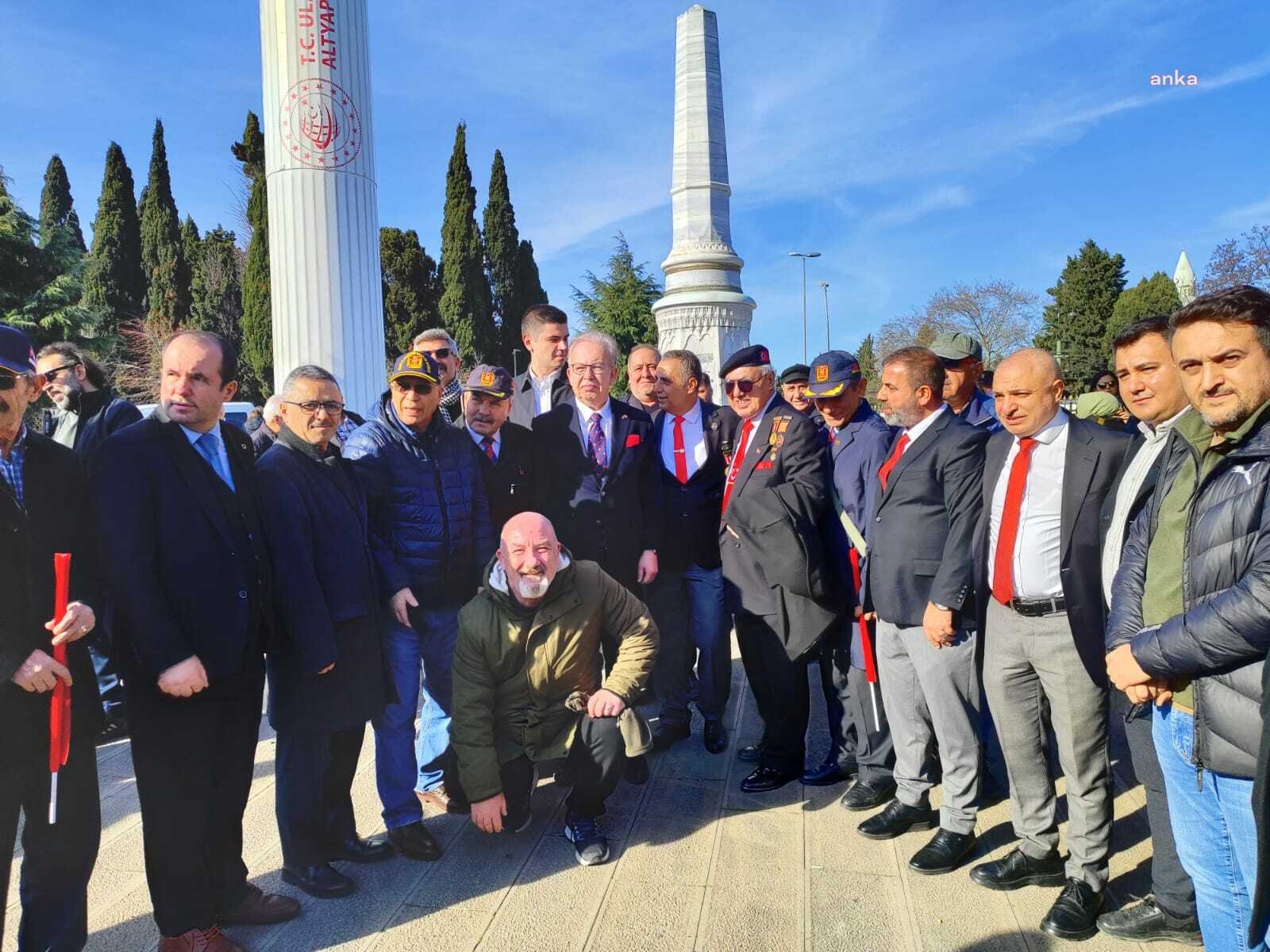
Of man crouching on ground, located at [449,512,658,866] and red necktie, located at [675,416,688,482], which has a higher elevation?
red necktie, located at [675,416,688,482]

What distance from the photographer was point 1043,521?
2.69 metres

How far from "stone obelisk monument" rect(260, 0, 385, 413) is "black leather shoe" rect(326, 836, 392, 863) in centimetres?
639

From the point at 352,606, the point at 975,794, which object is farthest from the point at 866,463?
the point at 352,606

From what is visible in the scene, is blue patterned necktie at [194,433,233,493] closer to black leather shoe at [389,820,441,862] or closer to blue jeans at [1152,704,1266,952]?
black leather shoe at [389,820,441,862]

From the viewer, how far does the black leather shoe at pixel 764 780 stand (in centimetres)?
367

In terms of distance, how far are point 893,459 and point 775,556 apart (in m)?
0.70

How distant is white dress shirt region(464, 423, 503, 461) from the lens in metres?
3.91

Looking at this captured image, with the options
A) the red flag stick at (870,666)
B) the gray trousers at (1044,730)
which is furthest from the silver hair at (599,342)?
the gray trousers at (1044,730)

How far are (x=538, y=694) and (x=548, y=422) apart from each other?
152 centimetres

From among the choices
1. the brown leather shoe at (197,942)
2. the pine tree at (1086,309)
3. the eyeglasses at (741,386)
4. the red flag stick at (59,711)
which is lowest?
the brown leather shoe at (197,942)

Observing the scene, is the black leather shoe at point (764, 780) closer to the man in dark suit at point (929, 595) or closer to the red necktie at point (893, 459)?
the man in dark suit at point (929, 595)

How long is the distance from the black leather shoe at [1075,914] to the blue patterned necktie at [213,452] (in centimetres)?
304

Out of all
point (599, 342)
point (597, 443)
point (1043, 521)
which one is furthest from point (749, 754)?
point (599, 342)

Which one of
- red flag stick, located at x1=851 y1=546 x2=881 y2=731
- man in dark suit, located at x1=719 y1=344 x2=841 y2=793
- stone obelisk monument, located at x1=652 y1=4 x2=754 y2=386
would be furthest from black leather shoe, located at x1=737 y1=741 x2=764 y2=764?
stone obelisk monument, located at x1=652 y1=4 x2=754 y2=386
